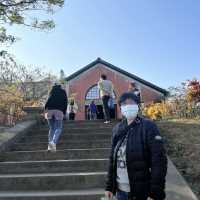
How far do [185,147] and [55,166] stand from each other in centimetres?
287

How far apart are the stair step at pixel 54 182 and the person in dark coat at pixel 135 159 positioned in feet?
9.99

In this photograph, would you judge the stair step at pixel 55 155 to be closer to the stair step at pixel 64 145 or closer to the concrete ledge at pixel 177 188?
the stair step at pixel 64 145

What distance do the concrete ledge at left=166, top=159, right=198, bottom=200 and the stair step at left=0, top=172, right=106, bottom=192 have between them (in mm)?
1237

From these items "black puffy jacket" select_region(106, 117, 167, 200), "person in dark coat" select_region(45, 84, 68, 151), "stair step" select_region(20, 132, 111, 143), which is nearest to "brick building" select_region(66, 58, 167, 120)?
"stair step" select_region(20, 132, 111, 143)

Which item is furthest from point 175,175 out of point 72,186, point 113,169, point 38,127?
point 38,127

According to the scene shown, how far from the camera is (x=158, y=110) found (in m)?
20.4

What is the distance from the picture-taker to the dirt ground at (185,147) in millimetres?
7879

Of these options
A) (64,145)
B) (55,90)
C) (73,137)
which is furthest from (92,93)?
(55,90)

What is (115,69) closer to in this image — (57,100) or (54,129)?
(57,100)

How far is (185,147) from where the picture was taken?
9.61 meters

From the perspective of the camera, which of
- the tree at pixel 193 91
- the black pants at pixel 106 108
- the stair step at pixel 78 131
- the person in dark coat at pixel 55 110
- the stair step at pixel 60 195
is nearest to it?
the stair step at pixel 60 195

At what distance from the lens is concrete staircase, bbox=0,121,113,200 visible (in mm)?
7520

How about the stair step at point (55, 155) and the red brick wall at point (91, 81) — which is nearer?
the stair step at point (55, 155)

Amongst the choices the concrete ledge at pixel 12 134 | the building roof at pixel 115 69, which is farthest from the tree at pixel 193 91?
the building roof at pixel 115 69
